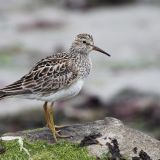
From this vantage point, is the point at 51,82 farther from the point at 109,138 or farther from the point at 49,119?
the point at 109,138

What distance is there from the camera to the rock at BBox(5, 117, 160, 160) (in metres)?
9.43

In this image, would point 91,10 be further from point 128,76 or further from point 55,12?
point 128,76

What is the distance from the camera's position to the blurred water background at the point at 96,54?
15992 mm

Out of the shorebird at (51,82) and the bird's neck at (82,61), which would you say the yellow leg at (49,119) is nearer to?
the shorebird at (51,82)

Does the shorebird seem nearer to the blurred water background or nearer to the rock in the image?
the rock

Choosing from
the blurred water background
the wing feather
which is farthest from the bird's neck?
the blurred water background

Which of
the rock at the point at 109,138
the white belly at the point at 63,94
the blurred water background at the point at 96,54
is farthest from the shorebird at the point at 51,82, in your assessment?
the blurred water background at the point at 96,54

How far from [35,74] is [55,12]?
1478 cm

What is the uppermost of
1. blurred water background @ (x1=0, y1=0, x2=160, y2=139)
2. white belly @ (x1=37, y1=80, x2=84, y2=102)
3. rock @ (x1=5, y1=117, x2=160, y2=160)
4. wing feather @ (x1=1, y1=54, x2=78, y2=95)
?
wing feather @ (x1=1, y1=54, x2=78, y2=95)

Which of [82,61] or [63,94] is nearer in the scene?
[63,94]

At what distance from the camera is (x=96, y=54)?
20.0 metres

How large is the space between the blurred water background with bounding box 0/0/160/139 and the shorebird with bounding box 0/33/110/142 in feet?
12.6

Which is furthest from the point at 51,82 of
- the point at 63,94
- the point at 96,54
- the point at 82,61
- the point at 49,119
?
the point at 96,54

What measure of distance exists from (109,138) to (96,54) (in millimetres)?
10491
